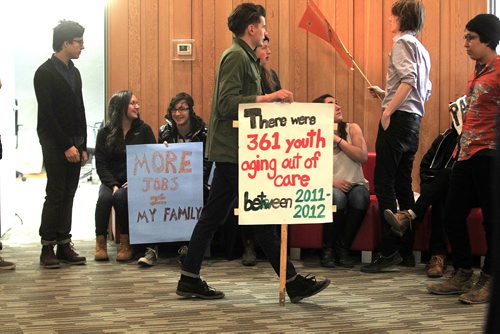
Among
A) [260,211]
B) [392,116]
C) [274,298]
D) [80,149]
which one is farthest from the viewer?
[80,149]

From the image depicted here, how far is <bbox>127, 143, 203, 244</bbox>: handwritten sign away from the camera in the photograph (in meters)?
5.61

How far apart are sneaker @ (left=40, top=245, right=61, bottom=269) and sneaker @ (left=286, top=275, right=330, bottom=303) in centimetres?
182

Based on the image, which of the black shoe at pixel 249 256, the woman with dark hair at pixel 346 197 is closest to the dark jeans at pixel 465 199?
the woman with dark hair at pixel 346 197

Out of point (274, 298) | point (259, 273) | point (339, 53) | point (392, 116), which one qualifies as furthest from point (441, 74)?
point (274, 298)

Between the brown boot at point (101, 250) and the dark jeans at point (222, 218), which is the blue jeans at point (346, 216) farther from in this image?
the brown boot at point (101, 250)

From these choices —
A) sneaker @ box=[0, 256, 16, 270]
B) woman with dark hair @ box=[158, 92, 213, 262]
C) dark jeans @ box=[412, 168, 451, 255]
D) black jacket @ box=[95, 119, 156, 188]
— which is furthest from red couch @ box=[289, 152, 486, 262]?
sneaker @ box=[0, 256, 16, 270]

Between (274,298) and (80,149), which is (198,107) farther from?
(274,298)

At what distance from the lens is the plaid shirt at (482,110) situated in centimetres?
416

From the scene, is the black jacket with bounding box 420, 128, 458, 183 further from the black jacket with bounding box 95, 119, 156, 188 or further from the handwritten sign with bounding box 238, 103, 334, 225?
the black jacket with bounding box 95, 119, 156, 188

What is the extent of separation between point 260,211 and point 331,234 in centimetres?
147

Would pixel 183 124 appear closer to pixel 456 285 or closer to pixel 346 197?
pixel 346 197

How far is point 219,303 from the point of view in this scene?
14.1ft

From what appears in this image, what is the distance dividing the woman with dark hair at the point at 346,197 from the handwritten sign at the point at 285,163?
4.14 feet

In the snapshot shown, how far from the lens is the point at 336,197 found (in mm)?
5543
